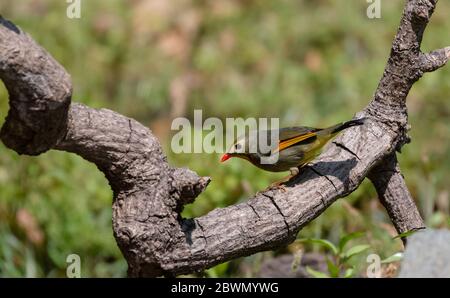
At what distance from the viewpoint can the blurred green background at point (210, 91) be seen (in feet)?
19.1

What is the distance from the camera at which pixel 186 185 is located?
3697mm

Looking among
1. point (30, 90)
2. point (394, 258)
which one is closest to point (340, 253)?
point (394, 258)

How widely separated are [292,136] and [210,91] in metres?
4.19

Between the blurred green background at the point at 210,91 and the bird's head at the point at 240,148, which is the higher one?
the blurred green background at the point at 210,91

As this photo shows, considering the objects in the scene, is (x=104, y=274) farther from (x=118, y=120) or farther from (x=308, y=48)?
(x=308, y=48)

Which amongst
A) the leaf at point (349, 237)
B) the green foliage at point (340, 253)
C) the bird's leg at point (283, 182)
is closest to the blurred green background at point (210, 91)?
the green foliage at point (340, 253)

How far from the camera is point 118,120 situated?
3.68 meters

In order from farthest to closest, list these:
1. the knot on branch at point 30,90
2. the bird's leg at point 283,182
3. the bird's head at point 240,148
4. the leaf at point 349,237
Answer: the bird's head at point 240,148 → the leaf at point 349,237 → the bird's leg at point 283,182 → the knot on branch at point 30,90

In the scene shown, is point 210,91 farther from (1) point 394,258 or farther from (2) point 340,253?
(1) point 394,258

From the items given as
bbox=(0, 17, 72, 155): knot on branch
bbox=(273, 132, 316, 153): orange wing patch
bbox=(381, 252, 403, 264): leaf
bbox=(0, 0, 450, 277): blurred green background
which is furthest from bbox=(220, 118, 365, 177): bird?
bbox=(0, 17, 72, 155): knot on branch

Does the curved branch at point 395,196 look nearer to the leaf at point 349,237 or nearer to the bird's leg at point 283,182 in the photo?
the leaf at point 349,237

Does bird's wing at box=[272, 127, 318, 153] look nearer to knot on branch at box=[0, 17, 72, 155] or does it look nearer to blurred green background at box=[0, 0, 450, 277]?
blurred green background at box=[0, 0, 450, 277]

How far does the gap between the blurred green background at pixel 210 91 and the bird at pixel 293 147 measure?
980 mm
